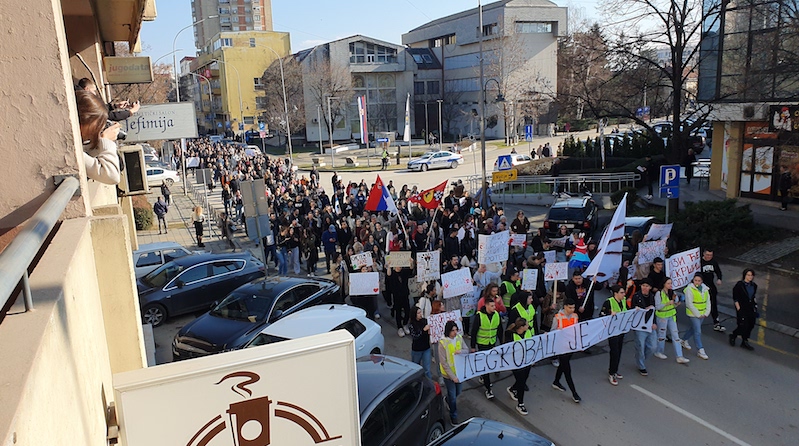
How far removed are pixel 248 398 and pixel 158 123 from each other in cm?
651

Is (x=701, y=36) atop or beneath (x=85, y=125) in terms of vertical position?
atop

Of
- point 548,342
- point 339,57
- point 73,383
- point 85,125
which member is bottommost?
point 548,342

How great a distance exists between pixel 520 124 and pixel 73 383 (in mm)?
69507

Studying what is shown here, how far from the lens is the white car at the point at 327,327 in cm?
985

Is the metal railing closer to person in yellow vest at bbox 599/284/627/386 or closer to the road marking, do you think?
the road marking

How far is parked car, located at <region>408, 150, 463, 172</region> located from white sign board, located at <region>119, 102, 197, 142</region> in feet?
126

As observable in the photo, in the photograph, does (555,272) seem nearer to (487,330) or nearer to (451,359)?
(487,330)

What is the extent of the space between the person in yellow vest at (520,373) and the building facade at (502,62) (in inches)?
1999

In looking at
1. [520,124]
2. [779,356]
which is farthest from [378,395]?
[520,124]

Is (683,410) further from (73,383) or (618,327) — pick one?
(73,383)

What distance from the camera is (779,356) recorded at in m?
11.0

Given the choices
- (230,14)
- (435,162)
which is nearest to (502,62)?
(435,162)

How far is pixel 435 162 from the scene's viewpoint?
46.9m

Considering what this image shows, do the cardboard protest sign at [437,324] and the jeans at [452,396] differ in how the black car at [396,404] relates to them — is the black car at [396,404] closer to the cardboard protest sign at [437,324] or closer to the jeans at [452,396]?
the jeans at [452,396]
